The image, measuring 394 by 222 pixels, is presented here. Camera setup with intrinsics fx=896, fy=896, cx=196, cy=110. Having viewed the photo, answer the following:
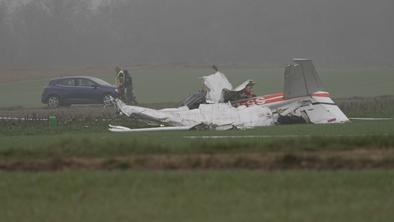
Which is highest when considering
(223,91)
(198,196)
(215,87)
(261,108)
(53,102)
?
(215,87)

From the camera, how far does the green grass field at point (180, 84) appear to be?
170 ft

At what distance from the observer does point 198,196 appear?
998cm

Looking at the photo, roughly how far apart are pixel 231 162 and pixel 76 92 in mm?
31504

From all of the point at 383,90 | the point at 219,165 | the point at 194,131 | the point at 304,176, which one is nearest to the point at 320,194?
the point at 304,176

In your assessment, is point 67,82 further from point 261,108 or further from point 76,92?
point 261,108

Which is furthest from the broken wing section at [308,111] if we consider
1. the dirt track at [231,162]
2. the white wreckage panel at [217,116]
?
the dirt track at [231,162]

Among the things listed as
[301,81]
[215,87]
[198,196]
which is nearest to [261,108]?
[301,81]

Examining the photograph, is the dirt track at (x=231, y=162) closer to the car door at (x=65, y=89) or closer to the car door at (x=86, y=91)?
the car door at (x=86, y=91)

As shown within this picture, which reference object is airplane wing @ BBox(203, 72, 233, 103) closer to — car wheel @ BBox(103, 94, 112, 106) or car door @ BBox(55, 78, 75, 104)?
car wheel @ BBox(103, 94, 112, 106)

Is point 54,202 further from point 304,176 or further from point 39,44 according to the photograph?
point 39,44

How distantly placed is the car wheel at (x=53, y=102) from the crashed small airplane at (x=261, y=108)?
14.3 meters

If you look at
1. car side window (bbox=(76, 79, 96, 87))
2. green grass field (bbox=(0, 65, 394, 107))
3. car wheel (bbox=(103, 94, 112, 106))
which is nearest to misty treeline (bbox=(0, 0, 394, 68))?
green grass field (bbox=(0, 65, 394, 107))

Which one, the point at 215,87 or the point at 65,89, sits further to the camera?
the point at 65,89

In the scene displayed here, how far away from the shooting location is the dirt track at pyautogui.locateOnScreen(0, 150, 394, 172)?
486 inches
